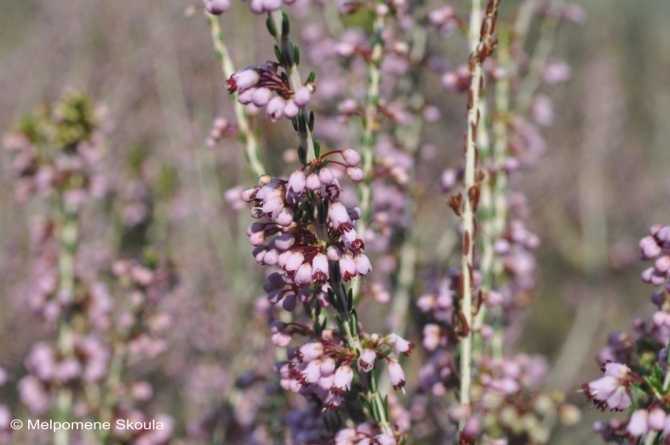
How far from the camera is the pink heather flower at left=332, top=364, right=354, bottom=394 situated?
2.00m

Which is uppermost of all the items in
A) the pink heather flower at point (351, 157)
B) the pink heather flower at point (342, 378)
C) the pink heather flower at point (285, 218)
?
the pink heather flower at point (351, 157)

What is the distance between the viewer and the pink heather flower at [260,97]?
1.96 m

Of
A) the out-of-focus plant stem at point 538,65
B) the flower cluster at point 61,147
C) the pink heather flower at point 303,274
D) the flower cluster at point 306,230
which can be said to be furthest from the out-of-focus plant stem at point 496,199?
the flower cluster at point 61,147

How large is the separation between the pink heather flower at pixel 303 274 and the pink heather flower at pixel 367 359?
331 mm

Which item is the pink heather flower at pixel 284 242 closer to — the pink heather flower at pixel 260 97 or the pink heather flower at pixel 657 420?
the pink heather flower at pixel 260 97

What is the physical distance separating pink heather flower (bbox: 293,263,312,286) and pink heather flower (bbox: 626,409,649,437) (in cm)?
114

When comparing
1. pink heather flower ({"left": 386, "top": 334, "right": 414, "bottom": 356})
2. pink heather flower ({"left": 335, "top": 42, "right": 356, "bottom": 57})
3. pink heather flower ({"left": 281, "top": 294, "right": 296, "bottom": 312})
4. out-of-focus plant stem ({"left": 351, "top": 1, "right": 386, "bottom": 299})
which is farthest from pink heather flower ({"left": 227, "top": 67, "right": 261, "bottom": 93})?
pink heather flower ({"left": 335, "top": 42, "right": 356, "bottom": 57})

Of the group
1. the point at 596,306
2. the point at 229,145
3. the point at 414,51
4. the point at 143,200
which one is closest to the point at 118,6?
the point at 229,145

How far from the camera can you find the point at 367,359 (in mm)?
2043

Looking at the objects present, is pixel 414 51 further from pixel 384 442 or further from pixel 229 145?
pixel 229 145

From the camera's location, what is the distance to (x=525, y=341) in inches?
437

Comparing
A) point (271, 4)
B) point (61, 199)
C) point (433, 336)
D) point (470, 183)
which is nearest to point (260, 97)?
point (271, 4)

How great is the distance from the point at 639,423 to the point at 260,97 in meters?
1.58

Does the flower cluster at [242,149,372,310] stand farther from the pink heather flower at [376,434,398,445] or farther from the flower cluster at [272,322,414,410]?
the pink heather flower at [376,434,398,445]
